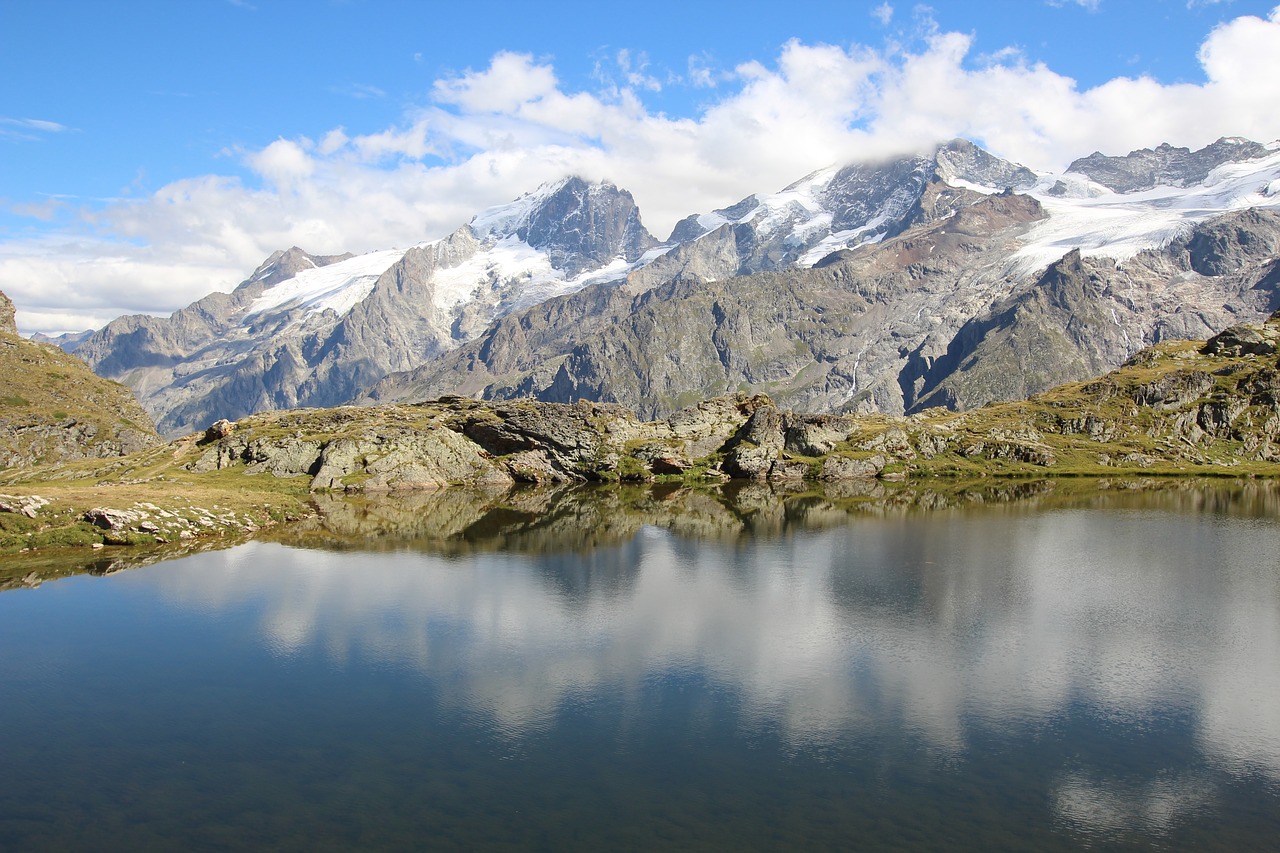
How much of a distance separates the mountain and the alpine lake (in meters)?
84.5

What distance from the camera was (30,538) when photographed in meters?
72.4

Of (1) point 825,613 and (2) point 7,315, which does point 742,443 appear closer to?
(1) point 825,613

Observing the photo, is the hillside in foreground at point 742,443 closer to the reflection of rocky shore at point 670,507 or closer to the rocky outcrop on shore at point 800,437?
the rocky outcrop on shore at point 800,437

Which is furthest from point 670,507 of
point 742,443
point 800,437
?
point 800,437

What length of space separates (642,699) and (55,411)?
15216 centimetres

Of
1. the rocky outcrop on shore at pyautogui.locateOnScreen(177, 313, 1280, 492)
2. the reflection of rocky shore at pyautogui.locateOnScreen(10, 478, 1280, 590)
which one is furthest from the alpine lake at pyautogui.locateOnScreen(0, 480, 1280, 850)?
the rocky outcrop on shore at pyautogui.locateOnScreen(177, 313, 1280, 492)

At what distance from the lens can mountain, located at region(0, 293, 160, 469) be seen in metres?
142

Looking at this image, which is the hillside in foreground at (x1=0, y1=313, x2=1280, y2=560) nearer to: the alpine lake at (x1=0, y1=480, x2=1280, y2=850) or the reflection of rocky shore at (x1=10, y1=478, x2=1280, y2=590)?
the reflection of rocky shore at (x1=10, y1=478, x2=1280, y2=590)

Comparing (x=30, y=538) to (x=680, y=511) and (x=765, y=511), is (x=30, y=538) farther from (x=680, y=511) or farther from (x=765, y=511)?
(x=765, y=511)

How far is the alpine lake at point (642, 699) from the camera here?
105 feet

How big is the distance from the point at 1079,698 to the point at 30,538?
8038 cm

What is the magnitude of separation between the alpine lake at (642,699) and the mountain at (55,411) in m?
84.5

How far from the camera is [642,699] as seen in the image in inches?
1730

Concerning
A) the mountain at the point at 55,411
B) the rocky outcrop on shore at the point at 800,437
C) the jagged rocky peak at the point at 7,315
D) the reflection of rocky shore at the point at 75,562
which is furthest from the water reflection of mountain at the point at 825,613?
the jagged rocky peak at the point at 7,315
